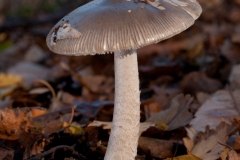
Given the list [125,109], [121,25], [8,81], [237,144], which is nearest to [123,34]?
[121,25]

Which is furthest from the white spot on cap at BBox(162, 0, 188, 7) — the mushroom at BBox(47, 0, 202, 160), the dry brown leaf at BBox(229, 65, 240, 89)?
the dry brown leaf at BBox(229, 65, 240, 89)

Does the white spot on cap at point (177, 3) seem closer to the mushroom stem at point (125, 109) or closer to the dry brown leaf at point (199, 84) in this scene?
the mushroom stem at point (125, 109)

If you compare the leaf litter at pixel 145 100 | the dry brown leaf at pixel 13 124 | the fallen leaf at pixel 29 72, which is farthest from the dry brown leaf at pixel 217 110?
the fallen leaf at pixel 29 72

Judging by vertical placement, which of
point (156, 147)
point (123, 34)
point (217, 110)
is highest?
point (123, 34)

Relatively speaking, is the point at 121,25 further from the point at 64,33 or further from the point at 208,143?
the point at 208,143

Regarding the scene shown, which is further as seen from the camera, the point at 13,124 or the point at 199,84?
the point at 199,84

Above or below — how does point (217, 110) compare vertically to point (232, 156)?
below

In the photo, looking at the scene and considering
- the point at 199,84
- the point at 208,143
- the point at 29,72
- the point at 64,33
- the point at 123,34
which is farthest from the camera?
the point at 29,72

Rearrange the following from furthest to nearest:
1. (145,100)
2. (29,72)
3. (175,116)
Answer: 1. (29,72)
2. (145,100)
3. (175,116)

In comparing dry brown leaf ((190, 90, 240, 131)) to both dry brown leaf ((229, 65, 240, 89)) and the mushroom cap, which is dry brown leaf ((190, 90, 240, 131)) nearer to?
dry brown leaf ((229, 65, 240, 89))
